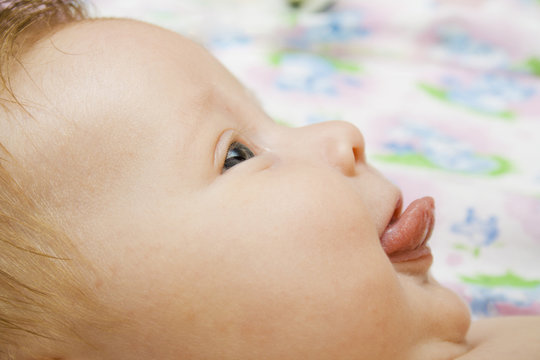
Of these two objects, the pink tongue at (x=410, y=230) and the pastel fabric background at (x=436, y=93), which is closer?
the pink tongue at (x=410, y=230)

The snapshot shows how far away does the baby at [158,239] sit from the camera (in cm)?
77

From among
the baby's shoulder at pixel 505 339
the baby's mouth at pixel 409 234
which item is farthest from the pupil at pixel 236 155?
the baby's shoulder at pixel 505 339

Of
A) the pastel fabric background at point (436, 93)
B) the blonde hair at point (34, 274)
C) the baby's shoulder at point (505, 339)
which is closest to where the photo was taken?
the blonde hair at point (34, 274)

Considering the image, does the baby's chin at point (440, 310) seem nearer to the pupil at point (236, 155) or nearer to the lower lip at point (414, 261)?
the lower lip at point (414, 261)

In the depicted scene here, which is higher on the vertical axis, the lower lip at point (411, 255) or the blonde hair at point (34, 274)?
the blonde hair at point (34, 274)

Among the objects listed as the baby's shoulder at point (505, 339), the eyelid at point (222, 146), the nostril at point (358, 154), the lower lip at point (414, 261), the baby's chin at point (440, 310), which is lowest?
the baby's shoulder at point (505, 339)

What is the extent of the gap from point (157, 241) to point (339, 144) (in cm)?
32

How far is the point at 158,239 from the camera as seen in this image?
77 centimetres

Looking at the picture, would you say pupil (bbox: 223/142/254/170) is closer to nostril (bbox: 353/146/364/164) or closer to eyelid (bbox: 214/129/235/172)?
eyelid (bbox: 214/129/235/172)

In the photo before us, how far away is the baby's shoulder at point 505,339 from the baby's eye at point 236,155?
1.47 feet

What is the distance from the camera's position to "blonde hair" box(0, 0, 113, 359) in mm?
758

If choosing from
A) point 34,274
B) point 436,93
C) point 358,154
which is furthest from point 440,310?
point 436,93

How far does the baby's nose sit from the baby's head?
6cm

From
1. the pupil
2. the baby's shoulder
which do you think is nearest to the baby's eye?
the pupil
